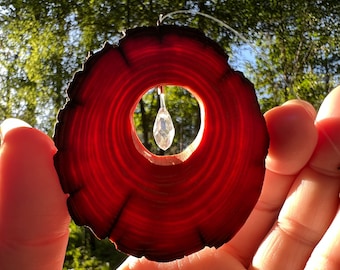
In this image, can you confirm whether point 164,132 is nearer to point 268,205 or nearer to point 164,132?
point 164,132

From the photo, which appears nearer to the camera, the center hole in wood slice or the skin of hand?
the skin of hand

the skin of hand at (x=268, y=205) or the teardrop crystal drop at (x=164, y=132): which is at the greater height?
the teardrop crystal drop at (x=164, y=132)

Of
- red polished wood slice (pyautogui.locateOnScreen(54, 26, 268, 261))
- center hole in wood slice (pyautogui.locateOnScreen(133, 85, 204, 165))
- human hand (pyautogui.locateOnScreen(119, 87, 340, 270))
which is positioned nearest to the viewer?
red polished wood slice (pyautogui.locateOnScreen(54, 26, 268, 261))

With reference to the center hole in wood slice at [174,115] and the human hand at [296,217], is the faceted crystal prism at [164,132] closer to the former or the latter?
the human hand at [296,217]

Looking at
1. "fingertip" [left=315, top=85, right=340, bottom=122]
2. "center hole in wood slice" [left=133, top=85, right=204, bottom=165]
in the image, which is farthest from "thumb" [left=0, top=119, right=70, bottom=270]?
"center hole in wood slice" [left=133, top=85, right=204, bottom=165]

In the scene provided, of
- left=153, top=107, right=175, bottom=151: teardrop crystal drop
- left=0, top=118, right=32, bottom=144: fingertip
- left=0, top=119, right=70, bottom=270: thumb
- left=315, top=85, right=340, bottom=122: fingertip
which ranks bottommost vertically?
left=0, top=119, right=70, bottom=270: thumb

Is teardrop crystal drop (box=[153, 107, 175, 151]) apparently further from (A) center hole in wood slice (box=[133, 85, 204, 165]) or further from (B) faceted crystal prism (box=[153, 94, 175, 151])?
(A) center hole in wood slice (box=[133, 85, 204, 165])

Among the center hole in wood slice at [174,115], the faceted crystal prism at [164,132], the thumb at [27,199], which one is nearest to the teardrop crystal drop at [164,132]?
the faceted crystal prism at [164,132]

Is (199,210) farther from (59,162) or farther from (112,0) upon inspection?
(112,0)
